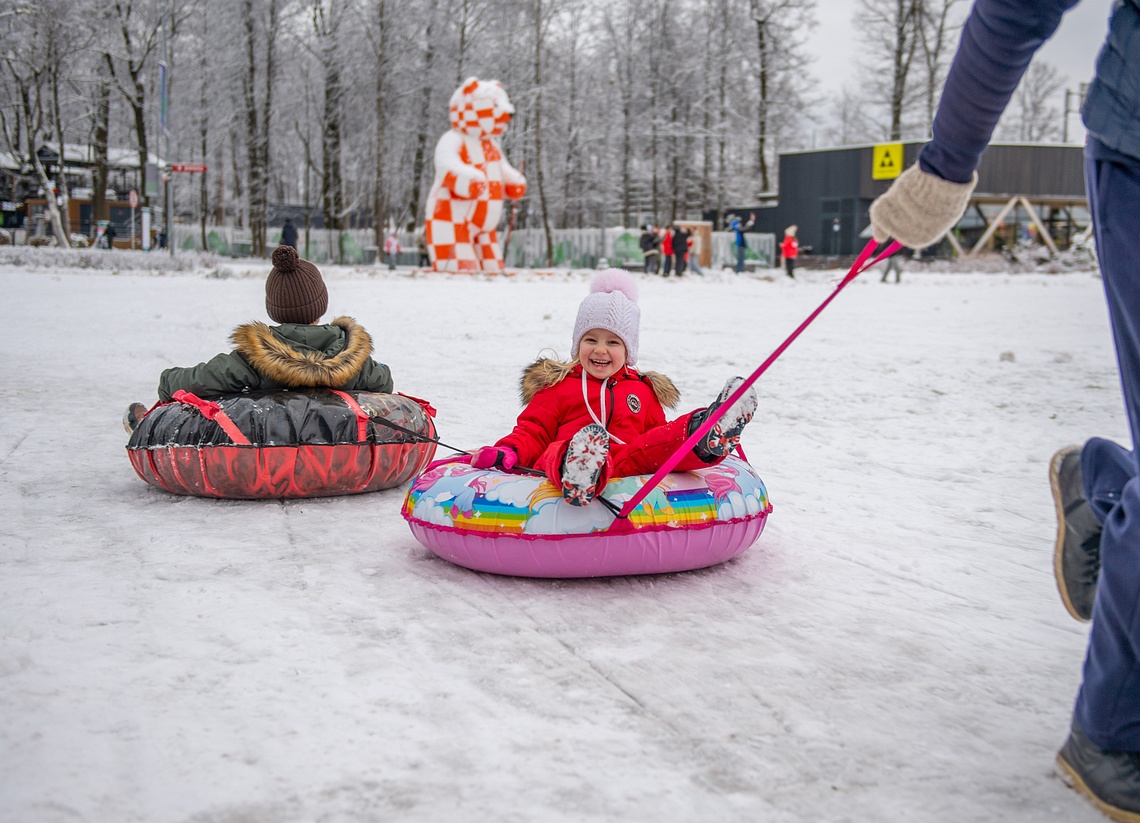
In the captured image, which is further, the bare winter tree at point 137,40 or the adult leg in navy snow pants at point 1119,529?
the bare winter tree at point 137,40

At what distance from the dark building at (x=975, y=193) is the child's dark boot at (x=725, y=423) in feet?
95.4

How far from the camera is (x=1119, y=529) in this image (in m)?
1.84

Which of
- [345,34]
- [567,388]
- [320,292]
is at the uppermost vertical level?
[345,34]

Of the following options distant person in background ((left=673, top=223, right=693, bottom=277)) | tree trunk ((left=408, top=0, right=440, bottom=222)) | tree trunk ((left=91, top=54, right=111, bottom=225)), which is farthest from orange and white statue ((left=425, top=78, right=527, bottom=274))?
tree trunk ((left=91, top=54, right=111, bottom=225))

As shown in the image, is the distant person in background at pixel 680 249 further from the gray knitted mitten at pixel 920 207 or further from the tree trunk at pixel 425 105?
the gray knitted mitten at pixel 920 207

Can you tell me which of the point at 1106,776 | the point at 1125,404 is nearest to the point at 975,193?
the point at 1125,404

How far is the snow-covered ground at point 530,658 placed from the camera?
1.99 metres

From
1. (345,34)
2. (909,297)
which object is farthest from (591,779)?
(345,34)

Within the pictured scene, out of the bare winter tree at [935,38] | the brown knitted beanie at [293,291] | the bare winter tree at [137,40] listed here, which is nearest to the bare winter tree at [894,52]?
the bare winter tree at [935,38]

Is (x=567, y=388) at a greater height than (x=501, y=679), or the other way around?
(x=567, y=388)

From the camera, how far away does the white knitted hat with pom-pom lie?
11.7 feet

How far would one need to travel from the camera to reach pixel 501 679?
254 centimetres

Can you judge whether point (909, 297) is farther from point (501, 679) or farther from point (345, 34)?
point (345, 34)

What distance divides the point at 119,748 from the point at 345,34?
36718 mm
